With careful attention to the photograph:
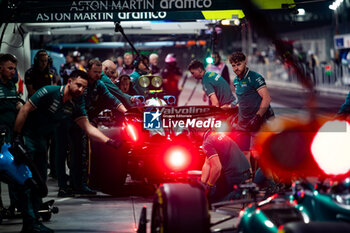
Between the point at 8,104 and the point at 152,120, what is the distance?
171 centimetres

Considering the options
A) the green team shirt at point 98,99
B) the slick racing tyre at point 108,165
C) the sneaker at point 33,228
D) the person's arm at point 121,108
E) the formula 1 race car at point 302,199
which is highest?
the green team shirt at point 98,99

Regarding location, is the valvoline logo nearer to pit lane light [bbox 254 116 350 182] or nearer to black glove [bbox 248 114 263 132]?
black glove [bbox 248 114 263 132]

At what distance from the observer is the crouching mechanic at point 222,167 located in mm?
6512

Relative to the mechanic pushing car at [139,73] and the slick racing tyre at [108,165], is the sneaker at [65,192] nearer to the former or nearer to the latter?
the slick racing tyre at [108,165]

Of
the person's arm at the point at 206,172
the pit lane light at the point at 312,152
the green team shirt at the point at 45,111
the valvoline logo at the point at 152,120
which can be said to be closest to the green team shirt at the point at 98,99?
the valvoline logo at the point at 152,120

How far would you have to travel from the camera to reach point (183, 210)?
468 centimetres

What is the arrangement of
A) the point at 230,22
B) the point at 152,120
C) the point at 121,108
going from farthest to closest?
the point at 230,22 < the point at 121,108 < the point at 152,120

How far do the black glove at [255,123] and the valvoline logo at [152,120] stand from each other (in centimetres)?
131

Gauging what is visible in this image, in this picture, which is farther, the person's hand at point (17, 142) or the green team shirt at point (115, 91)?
the green team shirt at point (115, 91)

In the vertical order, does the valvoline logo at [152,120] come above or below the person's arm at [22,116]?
below

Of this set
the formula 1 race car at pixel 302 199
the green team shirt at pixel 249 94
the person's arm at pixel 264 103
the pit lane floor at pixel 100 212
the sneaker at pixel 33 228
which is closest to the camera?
the formula 1 race car at pixel 302 199

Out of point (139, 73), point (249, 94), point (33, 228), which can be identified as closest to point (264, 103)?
point (249, 94)

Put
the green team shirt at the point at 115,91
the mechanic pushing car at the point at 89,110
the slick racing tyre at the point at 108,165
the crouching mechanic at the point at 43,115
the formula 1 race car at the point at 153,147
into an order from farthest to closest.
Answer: the green team shirt at the point at 115,91 < the mechanic pushing car at the point at 89,110 < the slick racing tyre at the point at 108,165 < the formula 1 race car at the point at 153,147 < the crouching mechanic at the point at 43,115

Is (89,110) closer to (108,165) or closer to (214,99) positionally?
(108,165)
